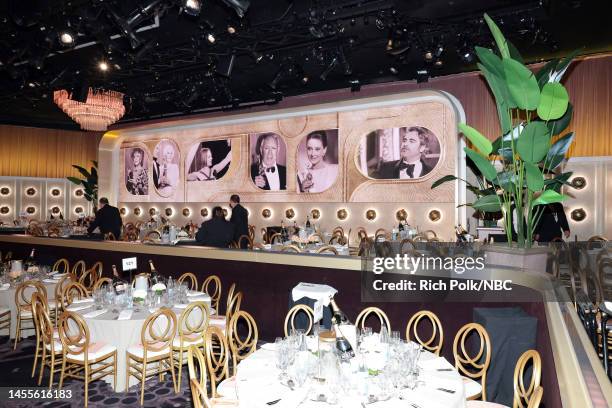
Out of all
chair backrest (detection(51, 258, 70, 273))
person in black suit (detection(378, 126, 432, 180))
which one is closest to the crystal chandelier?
chair backrest (detection(51, 258, 70, 273))

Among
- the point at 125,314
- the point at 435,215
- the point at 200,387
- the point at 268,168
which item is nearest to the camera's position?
the point at 200,387

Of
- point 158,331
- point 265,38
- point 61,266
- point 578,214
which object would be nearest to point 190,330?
point 158,331

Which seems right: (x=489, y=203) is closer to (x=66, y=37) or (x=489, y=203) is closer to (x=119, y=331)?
(x=119, y=331)

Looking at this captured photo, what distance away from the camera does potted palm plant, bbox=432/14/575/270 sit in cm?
346

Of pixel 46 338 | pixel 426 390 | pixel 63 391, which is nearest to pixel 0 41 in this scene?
pixel 46 338

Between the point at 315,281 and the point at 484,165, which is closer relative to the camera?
the point at 484,165

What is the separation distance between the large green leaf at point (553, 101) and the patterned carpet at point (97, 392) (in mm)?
4031

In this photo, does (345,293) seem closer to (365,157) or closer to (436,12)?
(436,12)

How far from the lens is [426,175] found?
947 cm

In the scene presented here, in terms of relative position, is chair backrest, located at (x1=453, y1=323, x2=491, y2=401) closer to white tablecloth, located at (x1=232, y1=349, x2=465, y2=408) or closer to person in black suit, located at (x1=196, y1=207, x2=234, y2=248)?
white tablecloth, located at (x1=232, y1=349, x2=465, y2=408)

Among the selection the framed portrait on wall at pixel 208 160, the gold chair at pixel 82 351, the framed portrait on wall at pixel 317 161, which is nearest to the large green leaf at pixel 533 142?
the gold chair at pixel 82 351

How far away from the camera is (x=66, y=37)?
603 centimetres

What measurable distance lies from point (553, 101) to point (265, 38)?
4714mm

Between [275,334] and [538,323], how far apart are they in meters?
3.38
